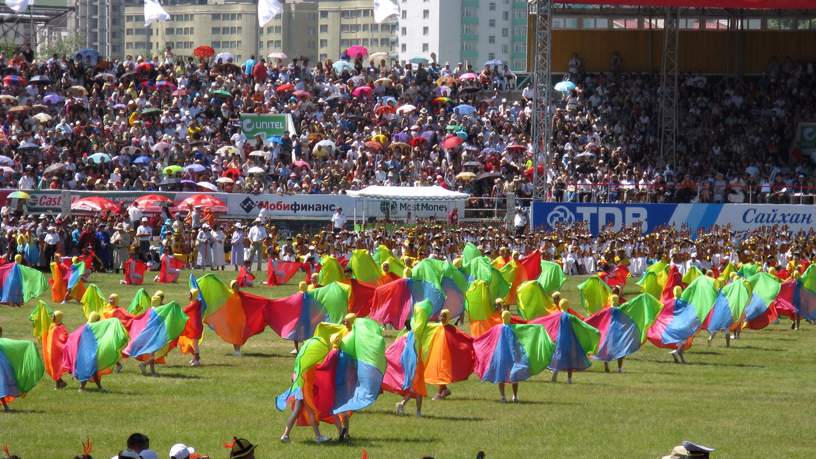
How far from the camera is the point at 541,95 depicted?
1759 inches

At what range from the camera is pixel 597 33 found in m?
54.8

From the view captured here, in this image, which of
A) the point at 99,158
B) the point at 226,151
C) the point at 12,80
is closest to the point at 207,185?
the point at 226,151

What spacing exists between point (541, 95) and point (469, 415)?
27871 millimetres

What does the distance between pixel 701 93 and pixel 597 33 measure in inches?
186

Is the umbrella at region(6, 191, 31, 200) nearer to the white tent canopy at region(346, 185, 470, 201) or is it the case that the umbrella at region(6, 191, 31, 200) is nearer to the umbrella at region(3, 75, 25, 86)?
the umbrella at region(3, 75, 25, 86)

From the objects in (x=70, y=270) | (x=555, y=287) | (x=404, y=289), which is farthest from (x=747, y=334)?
(x=70, y=270)

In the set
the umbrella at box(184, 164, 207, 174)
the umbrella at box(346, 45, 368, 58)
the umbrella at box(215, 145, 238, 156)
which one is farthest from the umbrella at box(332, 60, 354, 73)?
the umbrella at box(184, 164, 207, 174)

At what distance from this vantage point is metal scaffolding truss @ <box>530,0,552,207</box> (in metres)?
42.0

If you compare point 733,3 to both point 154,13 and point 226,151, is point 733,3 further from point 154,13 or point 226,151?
point 154,13

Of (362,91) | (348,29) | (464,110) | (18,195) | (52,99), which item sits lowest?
(18,195)

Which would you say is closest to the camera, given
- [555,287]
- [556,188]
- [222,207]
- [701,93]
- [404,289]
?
[404,289]

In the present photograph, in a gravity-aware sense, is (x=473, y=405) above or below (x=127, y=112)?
below

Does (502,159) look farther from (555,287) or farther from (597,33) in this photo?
(555,287)

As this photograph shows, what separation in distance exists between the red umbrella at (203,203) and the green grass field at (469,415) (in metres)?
18.5
